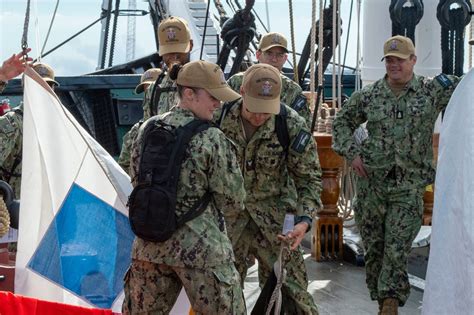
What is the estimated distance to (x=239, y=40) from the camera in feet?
27.6

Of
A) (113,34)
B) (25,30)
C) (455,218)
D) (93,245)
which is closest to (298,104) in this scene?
(93,245)

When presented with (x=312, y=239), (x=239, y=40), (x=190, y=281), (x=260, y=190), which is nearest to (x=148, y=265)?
(x=190, y=281)

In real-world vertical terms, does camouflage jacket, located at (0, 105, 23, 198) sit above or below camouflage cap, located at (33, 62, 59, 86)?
below

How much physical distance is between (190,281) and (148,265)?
199 millimetres

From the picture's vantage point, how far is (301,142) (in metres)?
5.25

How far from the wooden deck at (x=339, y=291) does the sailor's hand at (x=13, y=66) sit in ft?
7.56

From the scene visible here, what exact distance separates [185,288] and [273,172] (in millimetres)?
1279

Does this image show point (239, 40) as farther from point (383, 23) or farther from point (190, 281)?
point (190, 281)

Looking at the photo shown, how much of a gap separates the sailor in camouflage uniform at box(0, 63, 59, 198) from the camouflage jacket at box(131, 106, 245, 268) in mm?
2637

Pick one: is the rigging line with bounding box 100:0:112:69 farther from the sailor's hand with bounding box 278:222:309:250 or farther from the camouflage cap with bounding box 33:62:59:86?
the sailor's hand with bounding box 278:222:309:250

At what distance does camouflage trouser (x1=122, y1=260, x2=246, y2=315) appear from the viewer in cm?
421

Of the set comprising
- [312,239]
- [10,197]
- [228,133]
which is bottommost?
[312,239]

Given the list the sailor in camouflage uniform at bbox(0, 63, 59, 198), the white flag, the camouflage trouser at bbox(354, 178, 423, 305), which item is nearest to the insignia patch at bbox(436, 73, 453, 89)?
the camouflage trouser at bbox(354, 178, 423, 305)

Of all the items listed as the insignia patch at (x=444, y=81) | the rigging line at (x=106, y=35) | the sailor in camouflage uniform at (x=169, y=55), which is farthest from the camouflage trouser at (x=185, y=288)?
the rigging line at (x=106, y=35)
